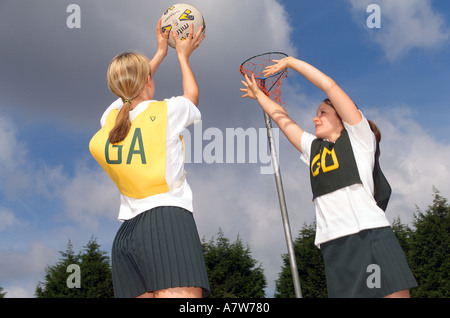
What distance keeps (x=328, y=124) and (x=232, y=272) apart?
1512 centimetres

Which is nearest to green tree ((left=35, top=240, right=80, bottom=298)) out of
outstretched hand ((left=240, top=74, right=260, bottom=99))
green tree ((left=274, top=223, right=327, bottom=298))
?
green tree ((left=274, top=223, right=327, bottom=298))

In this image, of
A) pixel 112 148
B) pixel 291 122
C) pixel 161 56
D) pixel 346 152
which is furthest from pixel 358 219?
pixel 161 56

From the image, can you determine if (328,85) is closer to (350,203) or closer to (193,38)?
(350,203)

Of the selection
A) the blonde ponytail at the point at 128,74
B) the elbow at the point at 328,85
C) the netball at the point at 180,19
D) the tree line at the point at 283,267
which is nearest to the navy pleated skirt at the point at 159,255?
the blonde ponytail at the point at 128,74

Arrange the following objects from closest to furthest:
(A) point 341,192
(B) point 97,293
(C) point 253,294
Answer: (A) point 341,192
(B) point 97,293
(C) point 253,294

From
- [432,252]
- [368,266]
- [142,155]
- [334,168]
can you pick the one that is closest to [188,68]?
[142,155]

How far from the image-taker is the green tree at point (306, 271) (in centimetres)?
1725

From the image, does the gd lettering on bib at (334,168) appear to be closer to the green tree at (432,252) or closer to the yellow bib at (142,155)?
the yellow bib at (142,155)

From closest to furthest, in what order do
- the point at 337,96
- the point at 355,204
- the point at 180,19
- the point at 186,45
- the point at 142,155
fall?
the point at 142,155, the point at 355,204, the point at 337,96, the point at 186,45, the point at 180,19

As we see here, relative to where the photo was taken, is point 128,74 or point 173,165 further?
point 128,74

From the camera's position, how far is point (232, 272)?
18.4 metres

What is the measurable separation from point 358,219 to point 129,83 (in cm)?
221
